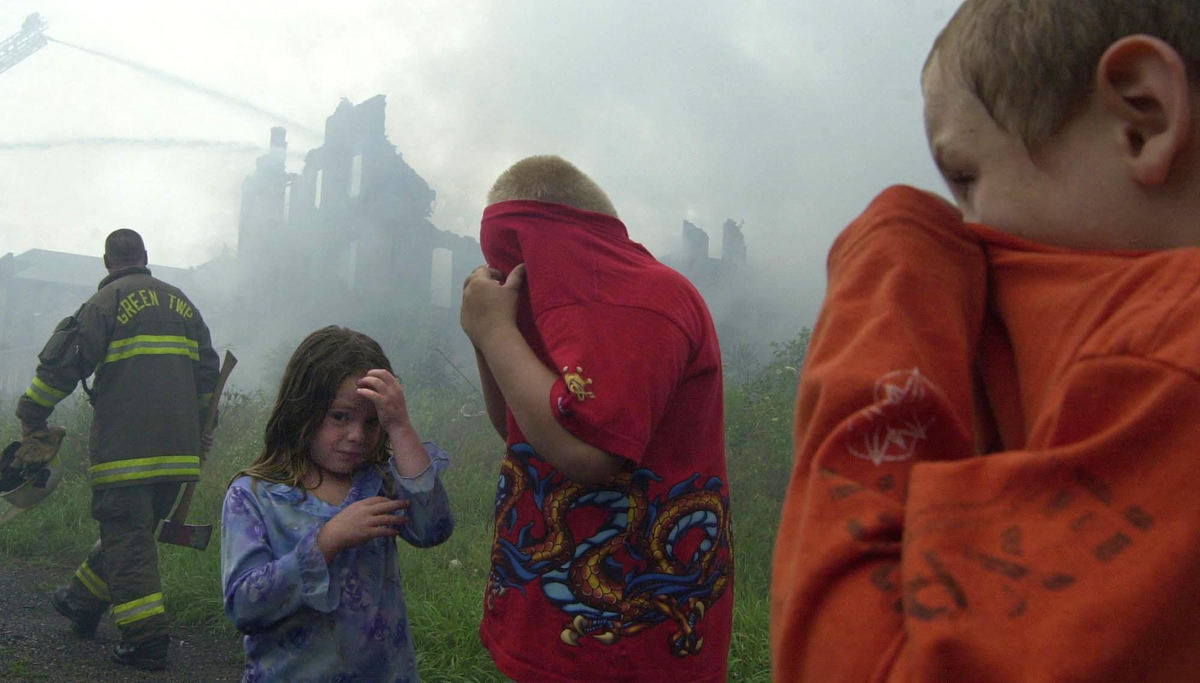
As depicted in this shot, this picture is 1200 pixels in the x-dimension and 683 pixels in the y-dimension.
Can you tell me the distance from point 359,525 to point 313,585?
162 mm

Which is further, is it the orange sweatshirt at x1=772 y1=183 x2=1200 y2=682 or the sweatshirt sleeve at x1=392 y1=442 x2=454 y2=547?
the sweatshirt sleeve at x1=392 y1=442 x2=454 y2=547

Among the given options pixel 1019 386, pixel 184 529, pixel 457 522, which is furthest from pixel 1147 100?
pixel 457 522

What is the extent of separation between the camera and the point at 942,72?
2.33 feet

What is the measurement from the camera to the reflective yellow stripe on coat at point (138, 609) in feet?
16.0

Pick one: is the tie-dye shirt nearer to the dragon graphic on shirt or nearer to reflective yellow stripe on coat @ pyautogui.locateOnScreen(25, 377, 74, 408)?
the dragon graphic on shirt

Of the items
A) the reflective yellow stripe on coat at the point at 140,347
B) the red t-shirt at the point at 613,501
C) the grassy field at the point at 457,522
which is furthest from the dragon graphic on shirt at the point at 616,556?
the reflective yellow stripe on coat at the point at 140,347

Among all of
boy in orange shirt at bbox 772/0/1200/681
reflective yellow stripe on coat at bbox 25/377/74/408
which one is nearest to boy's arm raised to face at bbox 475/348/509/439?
boy in orange shirt at bbox 772/0/1200/681

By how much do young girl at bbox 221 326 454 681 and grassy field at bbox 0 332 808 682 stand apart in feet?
7.21

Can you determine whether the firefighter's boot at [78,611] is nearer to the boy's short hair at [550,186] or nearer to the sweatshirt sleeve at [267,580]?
the sweatshirt sleeve at [267,580]

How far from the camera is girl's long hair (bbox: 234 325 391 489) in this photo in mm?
2355

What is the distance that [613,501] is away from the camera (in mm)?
1770

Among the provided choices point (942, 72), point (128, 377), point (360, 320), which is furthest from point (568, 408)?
point (360, 320)

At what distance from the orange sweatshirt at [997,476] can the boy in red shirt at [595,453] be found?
97 cm

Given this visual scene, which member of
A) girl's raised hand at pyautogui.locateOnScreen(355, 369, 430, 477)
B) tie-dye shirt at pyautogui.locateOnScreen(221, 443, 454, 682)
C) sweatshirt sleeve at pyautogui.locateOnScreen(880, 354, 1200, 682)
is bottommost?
tie-dye shirt at pyautogui.locateOnScreen(221, 443, 454, 682)
